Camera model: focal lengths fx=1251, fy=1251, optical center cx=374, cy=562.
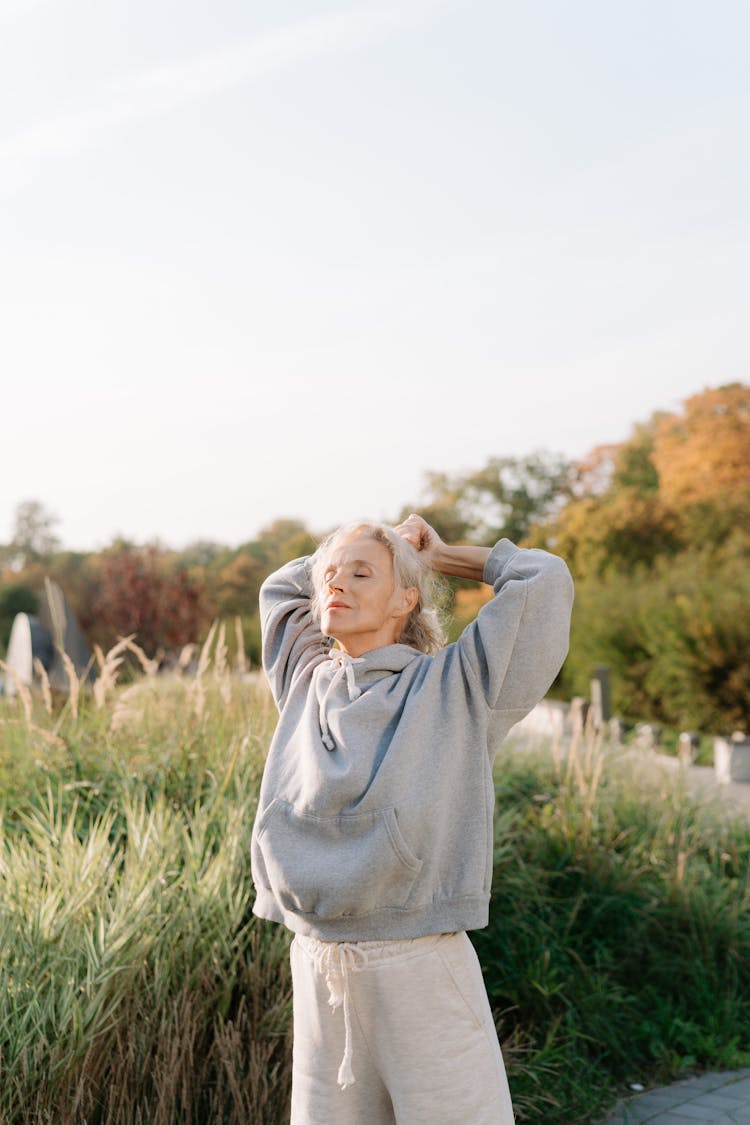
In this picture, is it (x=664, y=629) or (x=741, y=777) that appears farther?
(x=664, y=629)

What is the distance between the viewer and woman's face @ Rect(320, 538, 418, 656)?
93.4 inches

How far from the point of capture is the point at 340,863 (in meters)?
2.21

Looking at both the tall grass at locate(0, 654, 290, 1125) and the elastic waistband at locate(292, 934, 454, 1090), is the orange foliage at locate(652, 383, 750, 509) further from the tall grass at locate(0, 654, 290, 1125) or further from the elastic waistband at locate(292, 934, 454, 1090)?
the elastic waistband at locate(292, 934, 454, 1090)

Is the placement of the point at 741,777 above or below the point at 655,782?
below

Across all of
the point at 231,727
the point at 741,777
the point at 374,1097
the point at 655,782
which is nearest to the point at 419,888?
the point at 374,1097

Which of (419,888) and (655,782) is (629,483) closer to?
(655,782)

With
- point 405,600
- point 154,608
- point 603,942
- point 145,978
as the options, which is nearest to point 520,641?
point 405,600

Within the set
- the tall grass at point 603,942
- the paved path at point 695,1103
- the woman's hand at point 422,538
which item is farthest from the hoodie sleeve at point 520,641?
the paved path at point 695,1103

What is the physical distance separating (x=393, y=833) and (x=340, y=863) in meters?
0.11

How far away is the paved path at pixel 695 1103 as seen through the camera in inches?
156

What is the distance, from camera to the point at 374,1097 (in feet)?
7.56

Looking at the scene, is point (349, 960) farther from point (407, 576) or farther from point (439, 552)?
point (439, 552)

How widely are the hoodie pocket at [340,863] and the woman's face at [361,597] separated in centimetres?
35

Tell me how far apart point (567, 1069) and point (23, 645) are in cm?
1040
